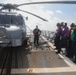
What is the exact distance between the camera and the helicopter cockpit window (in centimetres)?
1680

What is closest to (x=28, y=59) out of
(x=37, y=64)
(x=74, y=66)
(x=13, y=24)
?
(x=37, y=64)

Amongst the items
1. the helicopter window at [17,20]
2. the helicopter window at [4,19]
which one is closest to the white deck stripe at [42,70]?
the helicopter window at [4,19]

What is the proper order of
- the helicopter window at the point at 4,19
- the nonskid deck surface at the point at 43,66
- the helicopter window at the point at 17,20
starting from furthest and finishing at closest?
the helicopter window at the point at 17,20, the helicopter window at the point at 4,19, the nonskid deck surface at the point at 43,66

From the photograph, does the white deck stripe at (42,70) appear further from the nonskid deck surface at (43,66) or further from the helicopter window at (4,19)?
the helicopter window at (4,19)

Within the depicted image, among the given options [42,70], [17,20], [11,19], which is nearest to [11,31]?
[11,19]

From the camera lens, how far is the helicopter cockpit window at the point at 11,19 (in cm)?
1680

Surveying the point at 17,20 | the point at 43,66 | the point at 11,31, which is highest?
the point at 17,20

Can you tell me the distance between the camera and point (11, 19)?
17.1m

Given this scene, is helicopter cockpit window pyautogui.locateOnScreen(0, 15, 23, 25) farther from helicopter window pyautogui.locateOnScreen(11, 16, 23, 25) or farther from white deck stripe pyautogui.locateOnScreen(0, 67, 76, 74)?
white deck stripe pyautogui.locateOnScreen(0, 67, 76, 74)

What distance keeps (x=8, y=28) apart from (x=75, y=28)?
3.78 meters

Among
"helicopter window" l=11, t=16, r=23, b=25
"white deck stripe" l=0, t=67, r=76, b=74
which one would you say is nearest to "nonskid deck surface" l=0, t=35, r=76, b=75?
"white deck stripe" l=0, t=67, r=76, b=74

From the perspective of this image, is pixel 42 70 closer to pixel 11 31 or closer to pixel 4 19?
pixel 11 31

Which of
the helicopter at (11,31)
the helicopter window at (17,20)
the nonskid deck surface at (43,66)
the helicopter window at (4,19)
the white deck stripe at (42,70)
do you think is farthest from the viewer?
the helicopter window at (17,20)

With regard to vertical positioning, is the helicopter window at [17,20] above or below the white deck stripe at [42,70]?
above
